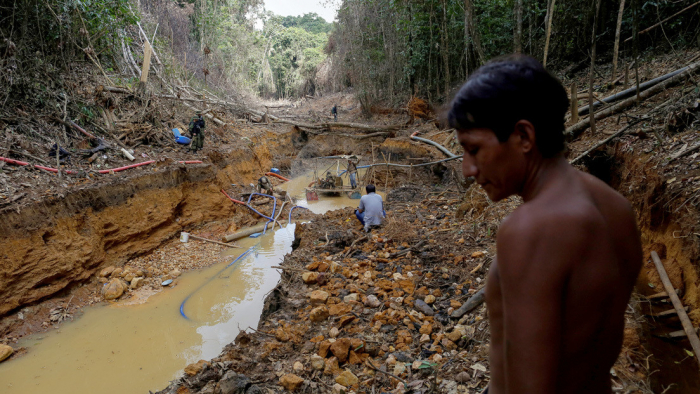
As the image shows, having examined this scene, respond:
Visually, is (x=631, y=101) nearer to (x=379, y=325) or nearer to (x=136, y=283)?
(x=379, y=325)

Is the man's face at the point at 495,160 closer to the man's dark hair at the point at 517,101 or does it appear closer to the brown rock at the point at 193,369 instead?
the man's dark hair at the point at 517,101

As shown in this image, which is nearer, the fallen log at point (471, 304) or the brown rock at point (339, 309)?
the fallen log at point (471, 304)

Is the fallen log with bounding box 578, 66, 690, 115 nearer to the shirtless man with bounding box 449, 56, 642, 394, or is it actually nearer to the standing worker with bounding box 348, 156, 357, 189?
the shirtless man with bounding box 449, 56, 642, 394

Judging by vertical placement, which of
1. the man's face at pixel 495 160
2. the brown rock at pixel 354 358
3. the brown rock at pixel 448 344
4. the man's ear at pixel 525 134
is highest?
the man's ear at pixel 525 134

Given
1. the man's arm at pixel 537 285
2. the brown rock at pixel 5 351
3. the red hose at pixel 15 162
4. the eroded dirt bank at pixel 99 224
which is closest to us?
the man's arm at pixel 537 285

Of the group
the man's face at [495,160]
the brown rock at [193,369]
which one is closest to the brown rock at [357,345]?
the brown rock at [193,369]

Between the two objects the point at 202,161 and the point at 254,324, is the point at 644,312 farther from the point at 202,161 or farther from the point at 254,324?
the point at 202,161

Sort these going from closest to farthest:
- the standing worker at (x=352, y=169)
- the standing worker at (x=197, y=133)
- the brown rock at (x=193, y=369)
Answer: the brown rock at (x=193, y=369)
the standing worker at (x=197, y=133)
the standing worker at (x=352, y=169)

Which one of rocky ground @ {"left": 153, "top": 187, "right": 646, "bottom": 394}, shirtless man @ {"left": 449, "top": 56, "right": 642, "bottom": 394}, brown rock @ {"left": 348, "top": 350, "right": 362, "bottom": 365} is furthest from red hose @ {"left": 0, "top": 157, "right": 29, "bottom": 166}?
shirtless man @ {"left": 449, "top": 56, "right": 642, "bottom": 394}

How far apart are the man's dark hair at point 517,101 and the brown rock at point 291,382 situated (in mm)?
2430

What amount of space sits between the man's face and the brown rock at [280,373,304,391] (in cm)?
234

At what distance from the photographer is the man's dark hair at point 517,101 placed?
750 millimetres

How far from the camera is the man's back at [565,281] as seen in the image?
69 cm

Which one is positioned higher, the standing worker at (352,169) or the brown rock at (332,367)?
the brown rock at (332,367)
